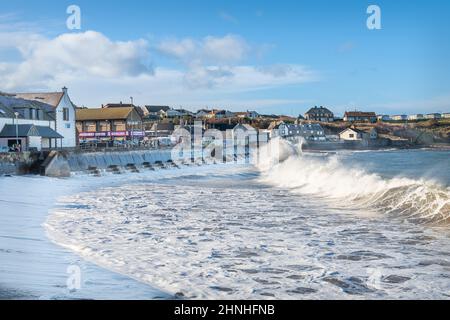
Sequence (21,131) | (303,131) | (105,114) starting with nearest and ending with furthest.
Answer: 1. (21,131)
2. (105,114)
3. (303,131)

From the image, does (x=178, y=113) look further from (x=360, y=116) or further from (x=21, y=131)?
(x=21, y=131)

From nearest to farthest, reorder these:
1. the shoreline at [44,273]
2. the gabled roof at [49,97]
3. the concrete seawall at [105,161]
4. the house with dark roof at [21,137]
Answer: the shoreline at [44,273], the concrete seawall at [105,161], the house with dark roof at [21,137], the gabled roof at [49,97]

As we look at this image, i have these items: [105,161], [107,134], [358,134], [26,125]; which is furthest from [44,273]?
[358,134]

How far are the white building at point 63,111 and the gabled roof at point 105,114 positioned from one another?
1941 cm

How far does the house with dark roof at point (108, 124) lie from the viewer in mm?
71500

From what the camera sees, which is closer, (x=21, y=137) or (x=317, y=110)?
(x=21, y=137)

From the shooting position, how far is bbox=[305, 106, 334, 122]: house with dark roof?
544 feet

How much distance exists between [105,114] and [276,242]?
65.5 meters

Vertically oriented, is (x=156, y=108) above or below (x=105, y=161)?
above

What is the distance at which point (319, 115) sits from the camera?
548 ft

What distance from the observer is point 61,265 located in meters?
8.44

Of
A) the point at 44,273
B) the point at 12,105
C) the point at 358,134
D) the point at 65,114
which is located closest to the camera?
the point at 44,273

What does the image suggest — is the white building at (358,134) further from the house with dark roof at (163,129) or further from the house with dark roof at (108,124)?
the house with dark roof at (108,124)

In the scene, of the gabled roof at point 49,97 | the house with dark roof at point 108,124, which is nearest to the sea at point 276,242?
the gabled roof at point 49,97
